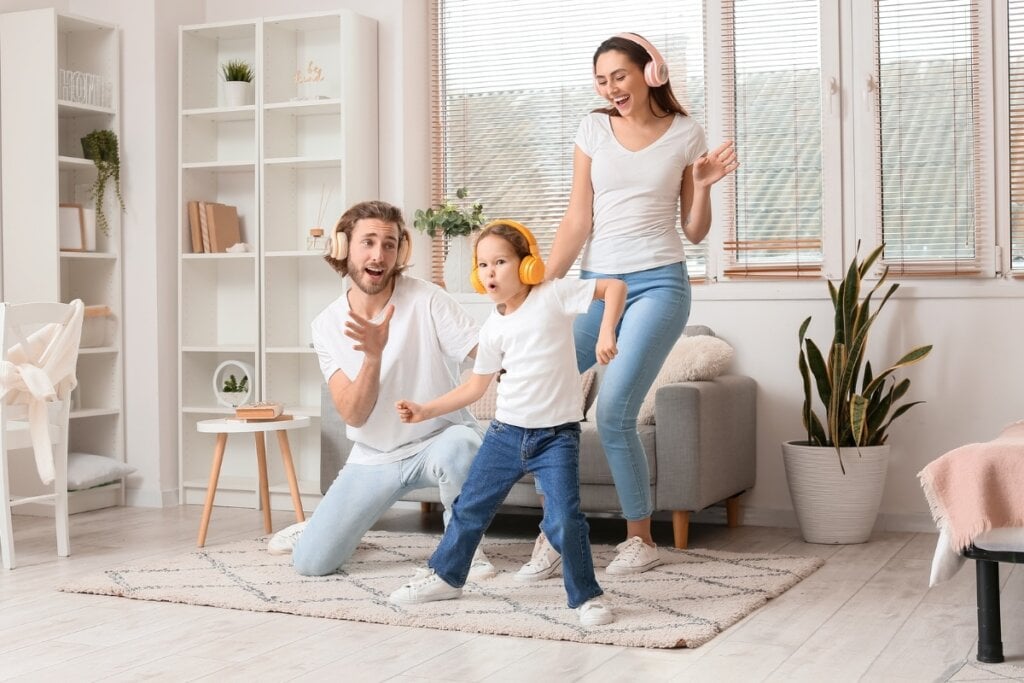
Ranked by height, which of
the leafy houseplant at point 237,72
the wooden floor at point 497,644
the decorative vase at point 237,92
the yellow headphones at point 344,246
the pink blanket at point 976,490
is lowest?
the wooden floor at point 497,644

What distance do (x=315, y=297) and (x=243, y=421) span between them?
114cm

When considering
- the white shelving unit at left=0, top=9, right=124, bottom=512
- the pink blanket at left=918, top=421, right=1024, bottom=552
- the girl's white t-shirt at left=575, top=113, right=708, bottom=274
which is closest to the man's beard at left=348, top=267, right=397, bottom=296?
the girl's white t-shirt at left=575, top=113, right=708, bottom=274

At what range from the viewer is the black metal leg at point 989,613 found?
2.47 meters

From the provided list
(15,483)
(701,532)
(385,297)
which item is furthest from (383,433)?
(15,483)

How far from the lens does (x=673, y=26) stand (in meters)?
4.69

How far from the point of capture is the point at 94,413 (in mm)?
4883

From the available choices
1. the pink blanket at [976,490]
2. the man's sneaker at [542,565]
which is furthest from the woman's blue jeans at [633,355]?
the pink blanket at [976,490]

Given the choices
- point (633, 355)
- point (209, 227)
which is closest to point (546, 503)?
point (633, 355)

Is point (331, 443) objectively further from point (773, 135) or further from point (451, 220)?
point (773, 135)

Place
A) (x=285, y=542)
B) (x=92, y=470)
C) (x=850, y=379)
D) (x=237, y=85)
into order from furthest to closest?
1. (x=237, y=85)
2. (x=92, y=470)
3. (x=850, y=379)
4. (x=285, y=542)

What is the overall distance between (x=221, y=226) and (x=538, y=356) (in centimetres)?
254

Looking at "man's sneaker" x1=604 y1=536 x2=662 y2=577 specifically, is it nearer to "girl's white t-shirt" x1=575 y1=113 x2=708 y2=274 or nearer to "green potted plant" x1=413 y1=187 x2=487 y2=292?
"girl's white t-shirt" x1=575 y1=113 x2=708 y2=274

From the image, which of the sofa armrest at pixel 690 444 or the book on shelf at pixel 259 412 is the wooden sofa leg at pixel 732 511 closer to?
the sofa armrest at pixel 690 444

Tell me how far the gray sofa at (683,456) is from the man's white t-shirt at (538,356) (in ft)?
2.93
